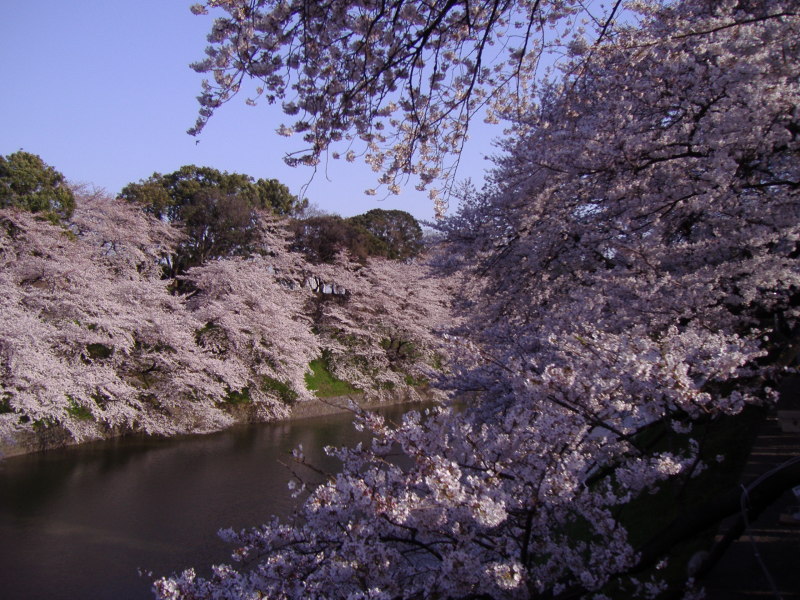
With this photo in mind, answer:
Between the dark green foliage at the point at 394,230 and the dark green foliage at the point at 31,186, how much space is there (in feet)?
58.6

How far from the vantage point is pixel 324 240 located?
1126 inches

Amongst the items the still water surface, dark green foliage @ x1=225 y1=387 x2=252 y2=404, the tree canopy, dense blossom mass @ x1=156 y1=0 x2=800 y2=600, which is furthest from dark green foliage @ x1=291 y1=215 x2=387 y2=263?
dense blossom mass @ x1=156 y1=0 x2=800 y2=600

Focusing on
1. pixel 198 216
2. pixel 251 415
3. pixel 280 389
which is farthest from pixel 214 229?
pixel 251 415

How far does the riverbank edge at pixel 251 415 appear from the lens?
1250 cm

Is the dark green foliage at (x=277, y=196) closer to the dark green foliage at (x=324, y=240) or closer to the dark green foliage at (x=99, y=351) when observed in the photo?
the dark green foliage at (x=324, y=240)

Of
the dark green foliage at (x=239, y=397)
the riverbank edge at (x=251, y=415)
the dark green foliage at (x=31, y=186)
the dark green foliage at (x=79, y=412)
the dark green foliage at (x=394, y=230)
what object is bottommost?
the riverbank edge at (x=251, y=415)

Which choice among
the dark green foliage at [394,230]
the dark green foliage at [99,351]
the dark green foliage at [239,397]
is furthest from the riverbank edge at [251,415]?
the dark green foliage at [394,230]

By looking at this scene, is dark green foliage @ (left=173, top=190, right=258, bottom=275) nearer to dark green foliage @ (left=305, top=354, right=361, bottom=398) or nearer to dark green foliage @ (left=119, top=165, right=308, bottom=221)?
dark green foliage @ (left=119, top=165, right=308, bottom=221)

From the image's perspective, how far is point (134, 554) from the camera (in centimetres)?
864

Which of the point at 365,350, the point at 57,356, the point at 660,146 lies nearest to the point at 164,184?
the point at 365,350

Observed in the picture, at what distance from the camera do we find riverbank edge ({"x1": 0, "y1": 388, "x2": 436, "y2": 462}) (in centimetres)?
1250

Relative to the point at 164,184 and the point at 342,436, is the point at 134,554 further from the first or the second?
the point at 164,184

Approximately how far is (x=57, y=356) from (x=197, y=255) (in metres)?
11.3

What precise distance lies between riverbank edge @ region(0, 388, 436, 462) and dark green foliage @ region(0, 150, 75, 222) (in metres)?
6.17
